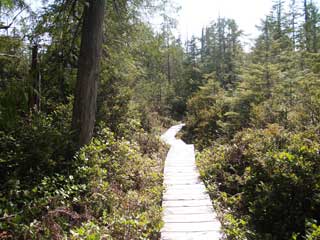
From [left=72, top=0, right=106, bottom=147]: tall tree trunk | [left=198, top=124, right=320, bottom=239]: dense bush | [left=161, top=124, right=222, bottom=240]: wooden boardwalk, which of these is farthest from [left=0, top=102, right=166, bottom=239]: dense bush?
[left=198, top=124, right=320, bottom=239]: dense bush

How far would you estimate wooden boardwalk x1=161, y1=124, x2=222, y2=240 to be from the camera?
379 cm

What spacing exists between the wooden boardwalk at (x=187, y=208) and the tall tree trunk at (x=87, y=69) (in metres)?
2.11

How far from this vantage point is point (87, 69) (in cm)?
548

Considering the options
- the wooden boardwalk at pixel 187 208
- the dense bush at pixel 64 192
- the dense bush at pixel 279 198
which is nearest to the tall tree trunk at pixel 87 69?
the dense bush at pixel 64 192

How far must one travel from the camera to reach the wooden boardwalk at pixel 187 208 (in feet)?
12.4

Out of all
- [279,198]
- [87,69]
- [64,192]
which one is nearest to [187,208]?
[279,198]

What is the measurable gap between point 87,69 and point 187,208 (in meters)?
3.28

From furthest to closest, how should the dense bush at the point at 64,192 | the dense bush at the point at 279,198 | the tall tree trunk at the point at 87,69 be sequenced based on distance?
the tall tree trunk at the point at 87,69
the dense bush at the point at 279,198
the dense bush at the point at 64,192

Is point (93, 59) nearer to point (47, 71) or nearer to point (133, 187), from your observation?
point (47, 71)

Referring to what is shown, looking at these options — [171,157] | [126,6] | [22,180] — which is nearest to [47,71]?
[126,6]

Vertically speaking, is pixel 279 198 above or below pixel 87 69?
below

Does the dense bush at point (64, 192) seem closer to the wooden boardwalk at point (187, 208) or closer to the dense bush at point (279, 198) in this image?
the wooden boardwalk at point (187, 208)

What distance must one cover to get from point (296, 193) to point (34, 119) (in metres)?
4.66

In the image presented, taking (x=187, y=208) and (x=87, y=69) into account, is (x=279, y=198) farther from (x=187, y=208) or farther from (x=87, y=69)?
(x=87, y=69)
